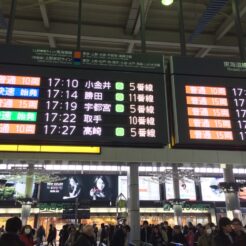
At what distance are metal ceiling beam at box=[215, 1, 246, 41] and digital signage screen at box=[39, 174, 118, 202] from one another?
2627 cm

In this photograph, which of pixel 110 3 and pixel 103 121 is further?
pixel 110 3

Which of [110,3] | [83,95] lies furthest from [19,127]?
[110,3]

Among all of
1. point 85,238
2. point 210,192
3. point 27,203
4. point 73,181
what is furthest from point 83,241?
point 210,192

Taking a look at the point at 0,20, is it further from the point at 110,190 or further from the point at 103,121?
the point at 110,190

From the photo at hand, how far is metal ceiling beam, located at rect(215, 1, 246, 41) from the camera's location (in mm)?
7959

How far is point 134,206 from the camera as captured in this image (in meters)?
17.8

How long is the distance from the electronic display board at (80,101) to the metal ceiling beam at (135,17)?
109 inches

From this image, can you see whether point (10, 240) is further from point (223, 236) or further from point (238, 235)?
point (238, 235)

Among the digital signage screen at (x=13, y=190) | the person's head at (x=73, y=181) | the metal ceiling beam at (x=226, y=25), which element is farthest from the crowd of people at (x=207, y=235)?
the digital signage screen at (x=13, y=190)

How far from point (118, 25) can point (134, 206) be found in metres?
11.3

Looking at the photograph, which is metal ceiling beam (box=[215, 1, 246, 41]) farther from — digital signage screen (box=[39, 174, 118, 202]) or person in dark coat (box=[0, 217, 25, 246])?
digital signage screen (box=[39, 174, 118, 202])

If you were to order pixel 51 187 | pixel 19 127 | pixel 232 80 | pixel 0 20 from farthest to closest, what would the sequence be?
pixel 51 187, pixel 0 20, pixel 232 80, pixel 19 127

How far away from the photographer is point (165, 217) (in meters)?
36.1

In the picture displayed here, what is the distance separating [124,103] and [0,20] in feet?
13.0
